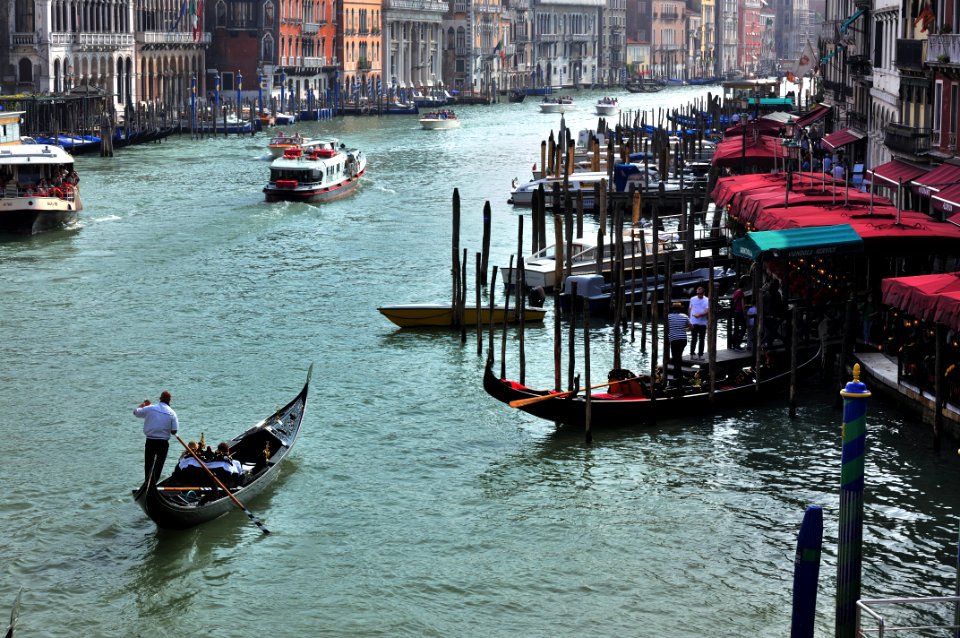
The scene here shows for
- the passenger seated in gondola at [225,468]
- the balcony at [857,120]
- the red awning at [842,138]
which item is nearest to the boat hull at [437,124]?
the balcony at [857,120]

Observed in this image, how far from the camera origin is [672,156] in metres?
45.7

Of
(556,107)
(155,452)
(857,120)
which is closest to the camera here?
(155,452)

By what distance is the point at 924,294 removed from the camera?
49.7 feet

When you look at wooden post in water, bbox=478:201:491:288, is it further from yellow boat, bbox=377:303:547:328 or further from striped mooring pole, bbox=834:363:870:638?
striped mooring pole, bbox=834:363:870:638

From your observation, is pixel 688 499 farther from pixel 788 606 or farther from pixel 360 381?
pixel 360 381

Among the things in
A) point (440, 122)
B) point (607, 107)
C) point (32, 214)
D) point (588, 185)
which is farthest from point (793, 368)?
point (607, 107)

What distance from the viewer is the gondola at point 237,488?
13234mm

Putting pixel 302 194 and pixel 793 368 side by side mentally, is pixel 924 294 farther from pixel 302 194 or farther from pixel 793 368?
pixel 302 194

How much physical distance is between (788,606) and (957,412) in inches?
157

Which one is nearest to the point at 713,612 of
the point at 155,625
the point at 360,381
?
the point at 155,625

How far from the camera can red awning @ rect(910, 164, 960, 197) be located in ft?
75.8

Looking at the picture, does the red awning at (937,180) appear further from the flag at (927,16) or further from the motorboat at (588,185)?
the motorboat at (588,185)

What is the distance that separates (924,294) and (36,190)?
72.0 feet

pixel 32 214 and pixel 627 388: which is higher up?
pixel 32 214
